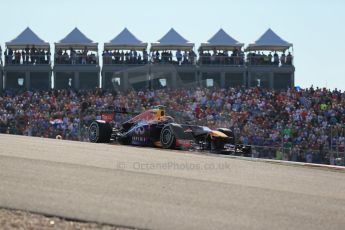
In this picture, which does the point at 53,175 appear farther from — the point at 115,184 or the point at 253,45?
the point at 253,45

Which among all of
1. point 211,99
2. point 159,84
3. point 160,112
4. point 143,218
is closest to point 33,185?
point 143,218

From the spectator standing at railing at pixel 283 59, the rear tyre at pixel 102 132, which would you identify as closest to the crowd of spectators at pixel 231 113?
the rear tyre at pixel 102 132

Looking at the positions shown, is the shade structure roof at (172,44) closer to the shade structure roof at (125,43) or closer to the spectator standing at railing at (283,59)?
the shade structure roof at (125,43)

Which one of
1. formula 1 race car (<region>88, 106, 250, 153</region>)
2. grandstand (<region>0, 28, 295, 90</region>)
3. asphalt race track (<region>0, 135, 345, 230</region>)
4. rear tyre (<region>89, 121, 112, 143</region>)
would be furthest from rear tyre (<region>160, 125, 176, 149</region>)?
grandstand (<region>0, 28, 295, 90</region>)

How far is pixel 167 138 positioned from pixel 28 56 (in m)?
19.9

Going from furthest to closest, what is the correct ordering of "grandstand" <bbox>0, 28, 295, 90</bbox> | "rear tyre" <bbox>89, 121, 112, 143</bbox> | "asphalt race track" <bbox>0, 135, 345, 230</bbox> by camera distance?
1. "grandstand" <bbox>0, 28, 295, 90</bbox>
2. "rear tyre" <bbox>89, 121, 112, 143</bbox>
3. "asphalt race track" <bbox>0, 135, 345, 230</bbox>

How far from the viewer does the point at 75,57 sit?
3325 centimetres

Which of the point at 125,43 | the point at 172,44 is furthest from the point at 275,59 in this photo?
the point at 125,43

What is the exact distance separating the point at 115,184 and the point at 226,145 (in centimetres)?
763

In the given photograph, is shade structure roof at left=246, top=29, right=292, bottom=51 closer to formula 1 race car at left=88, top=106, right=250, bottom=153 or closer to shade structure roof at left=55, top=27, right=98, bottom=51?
shade structure roof at left=55, top=27, right=98, bottom=51

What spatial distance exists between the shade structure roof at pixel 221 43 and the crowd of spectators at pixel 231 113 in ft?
13.2

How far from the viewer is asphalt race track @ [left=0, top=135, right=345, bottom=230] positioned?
7.12 meters

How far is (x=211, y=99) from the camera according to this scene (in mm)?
24812

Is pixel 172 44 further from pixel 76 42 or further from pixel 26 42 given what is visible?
pixel 26 42
